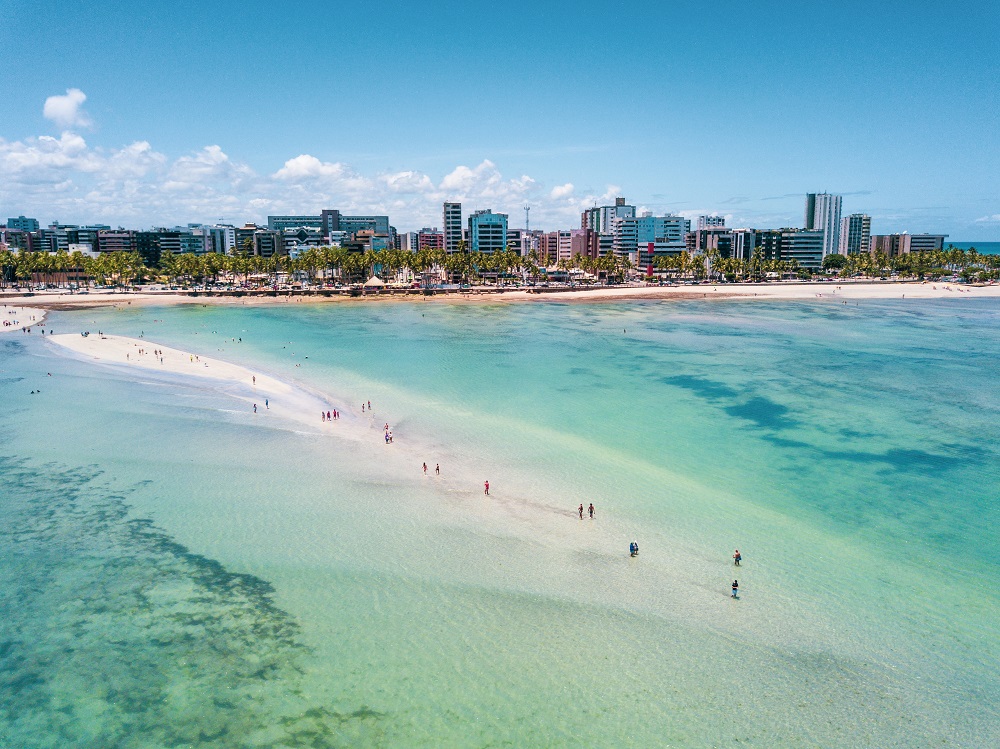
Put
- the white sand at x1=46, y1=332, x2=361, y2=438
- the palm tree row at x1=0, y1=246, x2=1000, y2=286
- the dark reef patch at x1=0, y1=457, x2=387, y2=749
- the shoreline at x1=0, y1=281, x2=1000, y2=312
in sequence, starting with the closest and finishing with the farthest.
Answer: the dark reef patch at x1=0, y1=457, x2=387, y2=749 < the white sand at x1=46, y1=332, x2=361, y2=438 < the shoreline at x1=0, y1=281, x2=1000, y2=312 < the palm tree row at x1=0, y1=246, x2=1000, y2=286

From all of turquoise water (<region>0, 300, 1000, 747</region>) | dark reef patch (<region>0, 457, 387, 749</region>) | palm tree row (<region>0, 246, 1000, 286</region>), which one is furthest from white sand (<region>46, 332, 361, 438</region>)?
palm tree row (<region>0, 246, 1000, 286</region>)

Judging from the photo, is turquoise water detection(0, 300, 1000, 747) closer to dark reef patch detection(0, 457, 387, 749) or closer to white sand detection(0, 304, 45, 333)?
dark reef patch detection(0, 457, 387, 749)

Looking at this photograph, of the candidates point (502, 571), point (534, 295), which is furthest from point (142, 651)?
point (534, 295)

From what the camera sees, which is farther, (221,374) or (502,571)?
(221,374)

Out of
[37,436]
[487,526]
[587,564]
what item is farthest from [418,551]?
[37,436]

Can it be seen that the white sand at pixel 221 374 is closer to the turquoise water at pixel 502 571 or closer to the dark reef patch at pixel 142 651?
the turquoise water at pixel 502 571

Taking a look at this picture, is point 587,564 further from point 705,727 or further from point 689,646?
point 705,727

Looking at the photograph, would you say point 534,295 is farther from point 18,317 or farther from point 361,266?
point 18,317
